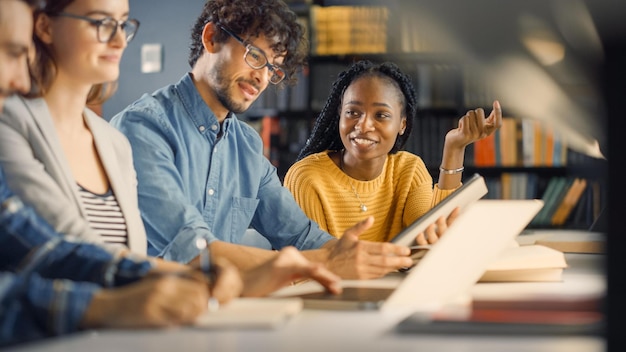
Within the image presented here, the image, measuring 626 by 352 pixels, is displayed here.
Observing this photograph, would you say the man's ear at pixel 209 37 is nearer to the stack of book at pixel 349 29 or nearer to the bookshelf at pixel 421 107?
the bookshelf at pixel 421 107

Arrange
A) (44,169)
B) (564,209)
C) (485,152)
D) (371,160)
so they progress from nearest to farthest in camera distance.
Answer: (44,169) < (371,160) < (564,209) < (485,152)

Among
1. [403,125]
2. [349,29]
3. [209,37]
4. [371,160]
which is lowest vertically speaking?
[371,160]

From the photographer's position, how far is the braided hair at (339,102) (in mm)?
2576

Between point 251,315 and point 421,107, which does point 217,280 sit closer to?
point 251,315

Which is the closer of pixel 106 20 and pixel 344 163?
pixel 106 20

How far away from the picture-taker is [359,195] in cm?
243

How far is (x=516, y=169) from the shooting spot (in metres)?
3.65

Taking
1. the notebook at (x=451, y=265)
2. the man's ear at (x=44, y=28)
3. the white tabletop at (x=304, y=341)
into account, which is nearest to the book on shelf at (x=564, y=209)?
the notebook at (x=451, y=265)

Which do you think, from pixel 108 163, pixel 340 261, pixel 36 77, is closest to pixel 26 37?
pixel 36 77

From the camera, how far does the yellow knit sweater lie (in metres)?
2.36

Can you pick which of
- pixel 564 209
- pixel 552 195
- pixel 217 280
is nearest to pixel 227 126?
pixel 217 280

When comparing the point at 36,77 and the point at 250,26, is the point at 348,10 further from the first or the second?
the point at 36,77

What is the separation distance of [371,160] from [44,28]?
1454 millimetres

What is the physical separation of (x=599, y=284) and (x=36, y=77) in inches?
40.8
